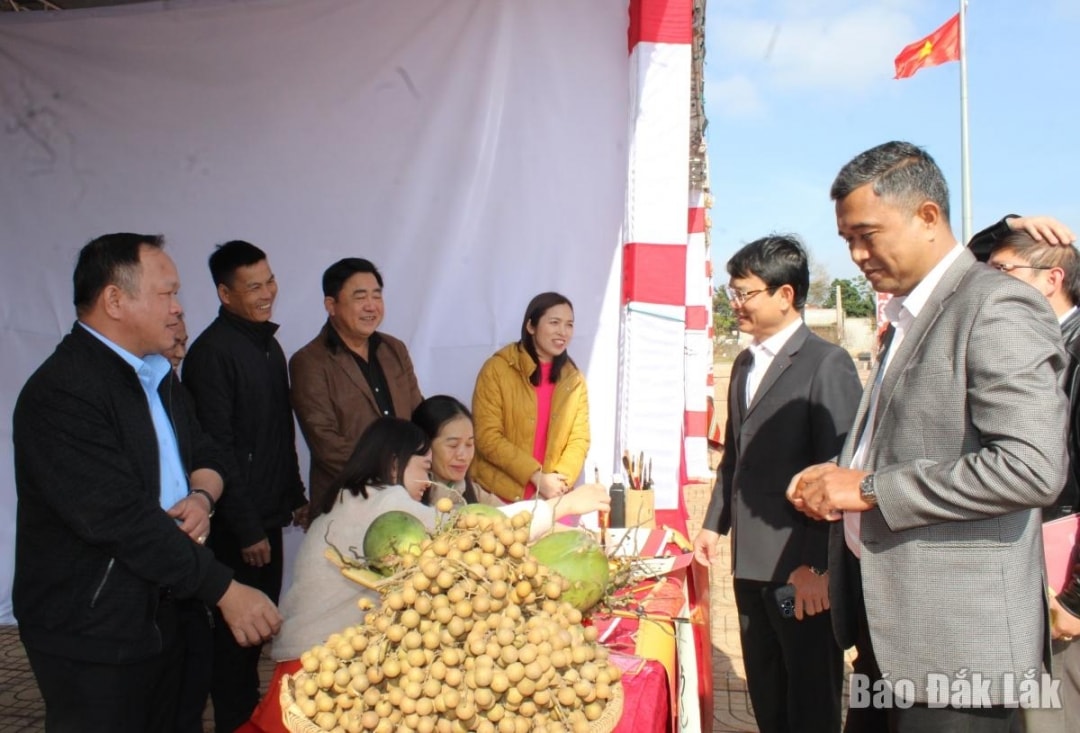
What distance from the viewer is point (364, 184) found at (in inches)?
157

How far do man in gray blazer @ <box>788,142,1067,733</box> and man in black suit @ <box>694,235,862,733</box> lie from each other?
0.61 metres

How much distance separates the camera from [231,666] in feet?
9.30

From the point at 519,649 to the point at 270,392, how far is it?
2.10 meters

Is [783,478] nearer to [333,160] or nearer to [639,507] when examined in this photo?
[639,507]

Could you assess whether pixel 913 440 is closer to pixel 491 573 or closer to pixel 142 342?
pixel 491 573

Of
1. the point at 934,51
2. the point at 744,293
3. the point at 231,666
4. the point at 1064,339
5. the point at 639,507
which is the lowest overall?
the point at 231,666

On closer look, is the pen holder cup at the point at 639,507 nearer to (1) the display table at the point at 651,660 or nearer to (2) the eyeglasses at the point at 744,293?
(1) the display table at the point at 651,660

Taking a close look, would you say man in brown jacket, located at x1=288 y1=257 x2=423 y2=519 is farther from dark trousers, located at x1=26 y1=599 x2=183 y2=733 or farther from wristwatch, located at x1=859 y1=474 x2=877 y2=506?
wristwatch, located at x1=859 y1=474 x2=877 y2=506

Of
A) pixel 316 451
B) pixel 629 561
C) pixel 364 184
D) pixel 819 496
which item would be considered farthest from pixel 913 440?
pixel 364 184

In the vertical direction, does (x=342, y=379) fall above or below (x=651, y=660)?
above

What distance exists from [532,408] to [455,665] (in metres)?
2.32

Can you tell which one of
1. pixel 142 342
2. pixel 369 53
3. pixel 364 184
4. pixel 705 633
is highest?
pixel 369 53

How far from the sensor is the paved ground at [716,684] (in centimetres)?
316

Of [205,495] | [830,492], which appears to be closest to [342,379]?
[205,495]
